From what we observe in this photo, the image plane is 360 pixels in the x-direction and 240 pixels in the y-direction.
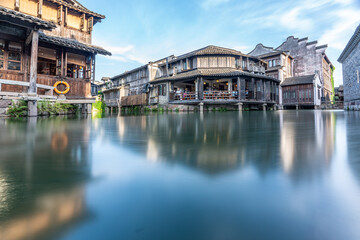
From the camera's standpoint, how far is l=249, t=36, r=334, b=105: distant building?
28.2 m

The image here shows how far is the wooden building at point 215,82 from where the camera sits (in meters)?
19.2

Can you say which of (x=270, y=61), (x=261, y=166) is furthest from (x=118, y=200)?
(x=270, y=61)

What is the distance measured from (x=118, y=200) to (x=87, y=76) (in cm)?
1467

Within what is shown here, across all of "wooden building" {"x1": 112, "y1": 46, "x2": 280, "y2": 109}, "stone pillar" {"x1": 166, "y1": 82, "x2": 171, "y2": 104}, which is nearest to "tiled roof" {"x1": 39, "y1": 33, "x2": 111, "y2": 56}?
"wooden building" {"x1": 112, "y1": 46, "x2": 280, "y2": 109}

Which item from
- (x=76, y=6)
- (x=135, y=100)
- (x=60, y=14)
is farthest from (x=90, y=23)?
(x=135, y=100)

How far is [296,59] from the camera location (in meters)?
32.9

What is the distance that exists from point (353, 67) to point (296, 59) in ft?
67.7

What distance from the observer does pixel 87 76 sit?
45.1ft

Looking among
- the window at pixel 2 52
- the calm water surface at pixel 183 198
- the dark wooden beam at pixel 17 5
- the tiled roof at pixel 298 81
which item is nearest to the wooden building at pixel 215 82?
the tiled roof at pixel 298 81

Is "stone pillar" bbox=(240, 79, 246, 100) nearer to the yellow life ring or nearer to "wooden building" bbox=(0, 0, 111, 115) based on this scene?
"wooden building" bbox=(0, 0, 111, 115)

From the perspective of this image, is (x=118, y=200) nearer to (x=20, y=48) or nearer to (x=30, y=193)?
(x=30, y=193)

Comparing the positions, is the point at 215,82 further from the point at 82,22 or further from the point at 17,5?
the point at 17,5

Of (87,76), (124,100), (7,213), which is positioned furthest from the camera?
(124,100)

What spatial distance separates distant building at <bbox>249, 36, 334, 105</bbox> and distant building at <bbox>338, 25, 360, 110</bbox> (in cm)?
1144
